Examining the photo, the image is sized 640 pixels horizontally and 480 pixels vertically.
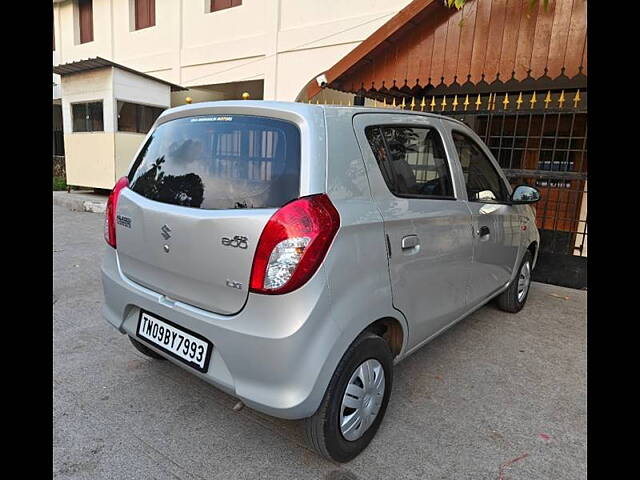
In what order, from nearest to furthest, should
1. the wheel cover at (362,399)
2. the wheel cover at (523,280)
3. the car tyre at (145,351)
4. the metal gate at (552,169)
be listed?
the wheel cover at (362,399) → the car tyre at (145,351) → the wheel cover at (523,280) → the metal gate at (552,169)

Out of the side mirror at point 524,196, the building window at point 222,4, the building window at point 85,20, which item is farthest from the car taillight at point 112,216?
the building window at point 85,20

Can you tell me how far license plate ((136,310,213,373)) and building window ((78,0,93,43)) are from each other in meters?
16.4

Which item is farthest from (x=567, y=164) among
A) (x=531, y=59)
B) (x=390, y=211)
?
(x=390, y=211)

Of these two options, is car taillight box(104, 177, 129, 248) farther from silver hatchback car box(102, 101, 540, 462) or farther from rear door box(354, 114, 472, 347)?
rear door box(354, 114, 472, 347)

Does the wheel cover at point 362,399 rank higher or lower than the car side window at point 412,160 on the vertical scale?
lower

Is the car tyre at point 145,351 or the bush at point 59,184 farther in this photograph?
the bush at point 59,184

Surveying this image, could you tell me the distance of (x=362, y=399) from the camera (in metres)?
2.09

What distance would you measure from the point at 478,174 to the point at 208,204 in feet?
7.21

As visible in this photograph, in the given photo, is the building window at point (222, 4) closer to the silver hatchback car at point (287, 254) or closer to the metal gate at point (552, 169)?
the metal gate at point (552, 169)

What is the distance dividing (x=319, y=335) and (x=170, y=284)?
816 mm

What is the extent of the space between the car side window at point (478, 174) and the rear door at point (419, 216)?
25 centimetres

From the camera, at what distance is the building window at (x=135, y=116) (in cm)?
1059

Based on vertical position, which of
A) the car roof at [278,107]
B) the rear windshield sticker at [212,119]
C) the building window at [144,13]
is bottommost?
the rear windshield sticker at [212,119]

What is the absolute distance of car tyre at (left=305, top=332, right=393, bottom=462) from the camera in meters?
1.91
